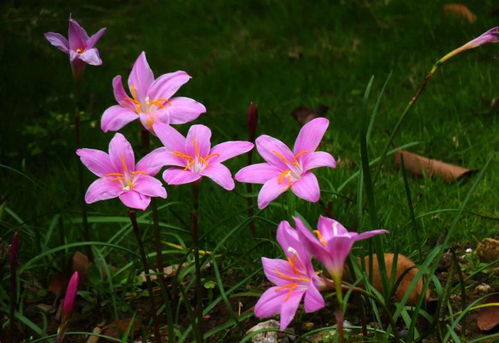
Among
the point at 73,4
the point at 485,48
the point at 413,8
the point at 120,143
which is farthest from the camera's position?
the point at 73,4

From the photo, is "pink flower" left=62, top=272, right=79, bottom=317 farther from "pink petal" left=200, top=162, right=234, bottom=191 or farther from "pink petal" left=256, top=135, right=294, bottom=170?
"pink petal" left=256, top=135, right=294, bottom=170

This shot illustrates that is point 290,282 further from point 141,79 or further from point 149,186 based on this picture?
point 141,79

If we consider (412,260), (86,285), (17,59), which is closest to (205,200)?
(86,285)

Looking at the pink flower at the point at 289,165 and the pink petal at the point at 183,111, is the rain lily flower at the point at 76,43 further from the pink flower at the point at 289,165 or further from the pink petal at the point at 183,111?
the pink flower at the point at 289,165

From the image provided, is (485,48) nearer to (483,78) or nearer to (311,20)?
(483,78)

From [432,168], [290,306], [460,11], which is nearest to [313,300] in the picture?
[290,306]

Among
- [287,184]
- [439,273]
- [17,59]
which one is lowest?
[439,273]
